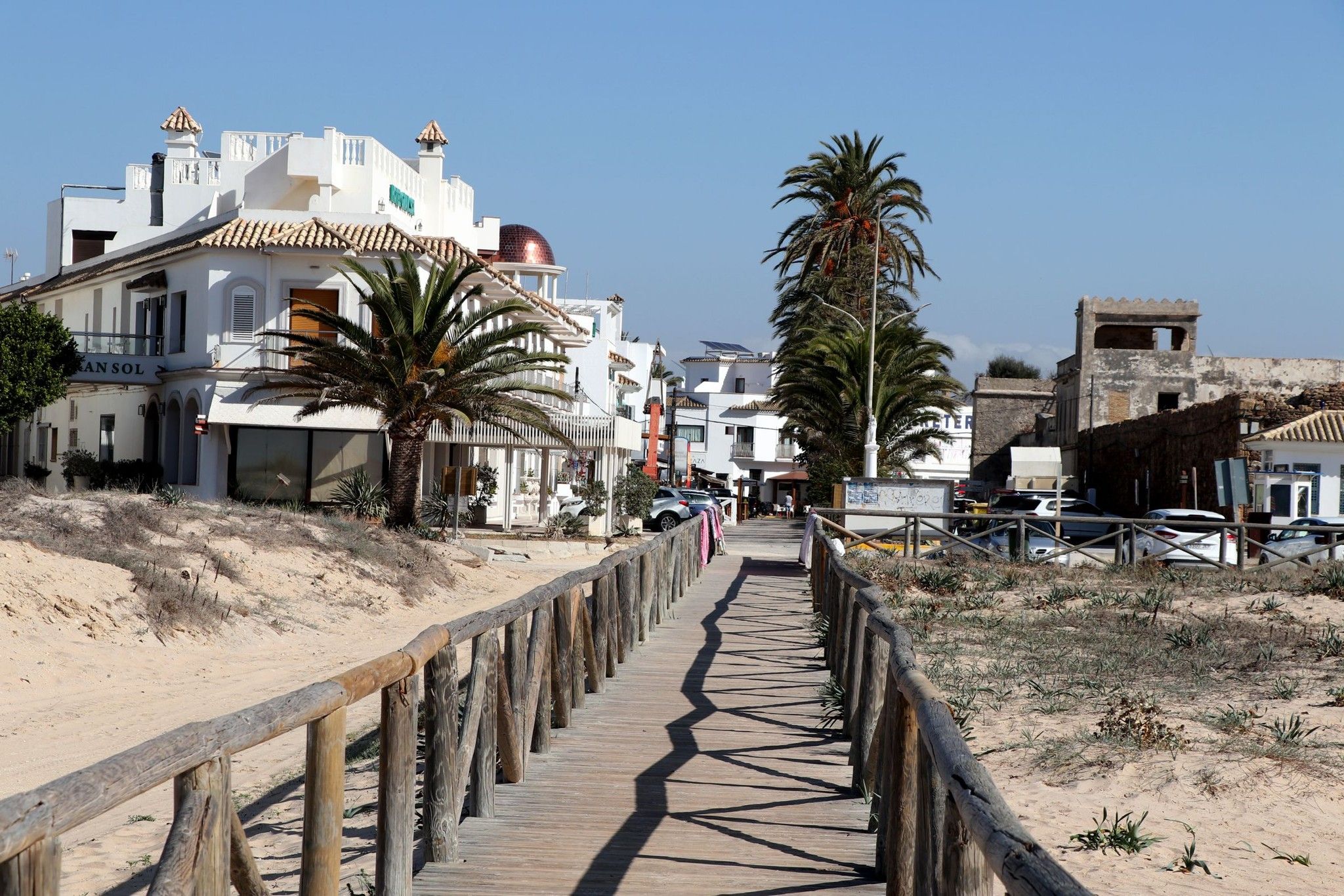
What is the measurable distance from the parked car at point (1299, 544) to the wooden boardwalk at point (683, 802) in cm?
1465

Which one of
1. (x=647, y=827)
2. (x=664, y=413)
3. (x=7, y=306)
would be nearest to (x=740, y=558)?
(x=7, y=306)

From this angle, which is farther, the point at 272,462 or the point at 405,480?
the point at 272,462

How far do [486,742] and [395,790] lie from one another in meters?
1.51

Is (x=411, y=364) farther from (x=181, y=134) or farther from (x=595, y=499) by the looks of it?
(x=181, y=134)

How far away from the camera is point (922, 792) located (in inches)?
188

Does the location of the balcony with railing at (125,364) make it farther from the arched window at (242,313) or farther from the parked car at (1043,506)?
the parked car at (1043,506)

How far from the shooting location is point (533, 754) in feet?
27.7

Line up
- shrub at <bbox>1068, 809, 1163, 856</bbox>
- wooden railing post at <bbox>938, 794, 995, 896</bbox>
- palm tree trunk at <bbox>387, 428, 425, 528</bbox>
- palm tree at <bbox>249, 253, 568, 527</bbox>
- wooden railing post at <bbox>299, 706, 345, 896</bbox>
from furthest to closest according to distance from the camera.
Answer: palm tree trunk at <bbox>387, 428, 425, 528</bbox>, palm tree at <bbox>249, 253, 568, 527</bbox>, shrub at <bbox>1068, 809, 1163, 856</bbox>, wooden railing post at <bbox>299, 706, 345, 896</bbox>, wooden railing post at <bbox>938, 794, 995, 896</bbox>

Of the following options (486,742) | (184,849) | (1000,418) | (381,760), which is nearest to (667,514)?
(1000,418)

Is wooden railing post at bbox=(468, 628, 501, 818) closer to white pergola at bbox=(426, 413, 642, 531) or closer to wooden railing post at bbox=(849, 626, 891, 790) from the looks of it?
wooden railing post at bbox=(849, 626, 891, 790)

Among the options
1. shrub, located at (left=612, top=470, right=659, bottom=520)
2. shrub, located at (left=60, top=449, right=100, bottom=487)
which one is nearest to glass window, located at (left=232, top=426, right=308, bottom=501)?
shrub, located at (left=60, top=449, right=100, bottom=487)

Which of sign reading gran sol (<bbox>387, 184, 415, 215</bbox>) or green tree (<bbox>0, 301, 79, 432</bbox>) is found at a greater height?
sign reading gran sol (<bbox>387, 184, 415, 215</bbox>)

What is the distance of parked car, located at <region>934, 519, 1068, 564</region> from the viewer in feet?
79.9

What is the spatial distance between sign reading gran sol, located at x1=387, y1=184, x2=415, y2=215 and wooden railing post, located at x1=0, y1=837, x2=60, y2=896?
126 feet
